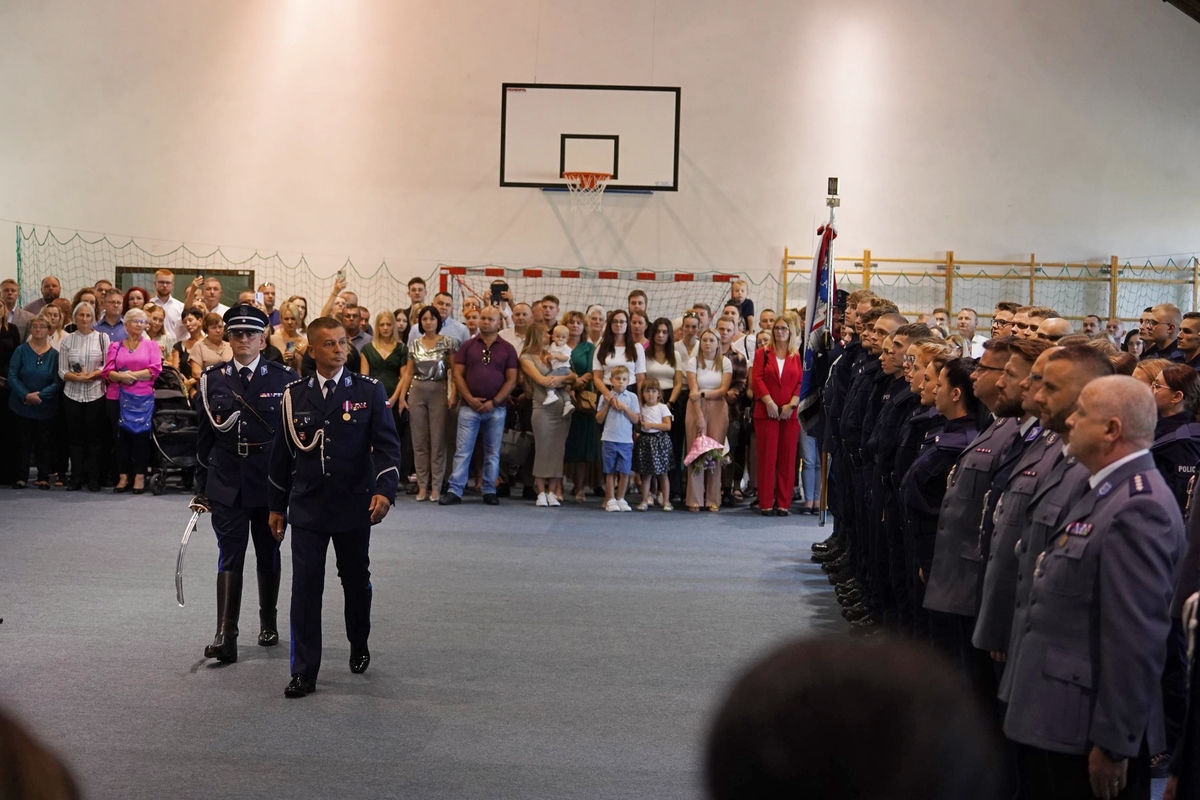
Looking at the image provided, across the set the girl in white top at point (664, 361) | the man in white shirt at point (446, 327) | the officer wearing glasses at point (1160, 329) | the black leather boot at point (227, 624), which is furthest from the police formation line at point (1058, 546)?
the man in white shirt at point (446, 327)

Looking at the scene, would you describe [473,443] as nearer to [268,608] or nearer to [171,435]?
[171,435]

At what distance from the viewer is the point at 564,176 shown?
12852mm

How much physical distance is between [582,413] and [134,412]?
368 centimetres

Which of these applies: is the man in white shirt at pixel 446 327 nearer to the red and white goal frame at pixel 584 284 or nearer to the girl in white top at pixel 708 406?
the girl in white top at pixel 708 406

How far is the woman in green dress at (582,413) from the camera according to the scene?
9477 mm

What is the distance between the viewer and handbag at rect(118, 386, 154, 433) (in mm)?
9359

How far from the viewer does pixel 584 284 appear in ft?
43.0

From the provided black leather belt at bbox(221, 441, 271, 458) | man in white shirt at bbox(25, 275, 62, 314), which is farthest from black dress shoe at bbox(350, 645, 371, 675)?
man in white shirt at bbox(25, 275, 62, 314)

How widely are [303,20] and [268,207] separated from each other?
2.22 metres

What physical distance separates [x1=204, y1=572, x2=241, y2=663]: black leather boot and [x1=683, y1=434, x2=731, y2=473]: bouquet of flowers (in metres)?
→ 4.88

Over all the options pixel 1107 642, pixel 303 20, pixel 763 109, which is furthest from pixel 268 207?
pixel 1107 642

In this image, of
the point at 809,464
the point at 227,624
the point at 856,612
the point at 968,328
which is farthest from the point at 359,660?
the point at 968,328

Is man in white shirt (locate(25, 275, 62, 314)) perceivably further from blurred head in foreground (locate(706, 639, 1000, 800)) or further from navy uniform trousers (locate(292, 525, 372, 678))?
blurred head in foreground (locate(706, 639, 1000, 800))

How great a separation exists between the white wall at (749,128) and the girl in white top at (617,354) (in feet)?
12.6
